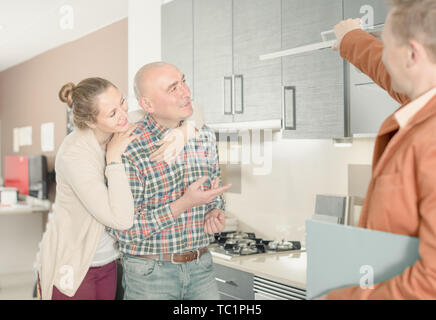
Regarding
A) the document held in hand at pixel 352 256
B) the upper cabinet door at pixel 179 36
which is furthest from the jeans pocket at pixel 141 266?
the upper cabinet door at pixel 179 36

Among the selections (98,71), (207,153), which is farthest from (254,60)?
(98,71)

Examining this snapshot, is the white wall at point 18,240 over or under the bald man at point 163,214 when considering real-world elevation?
under

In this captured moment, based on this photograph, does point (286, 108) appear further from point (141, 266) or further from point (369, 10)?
point (141, 266)

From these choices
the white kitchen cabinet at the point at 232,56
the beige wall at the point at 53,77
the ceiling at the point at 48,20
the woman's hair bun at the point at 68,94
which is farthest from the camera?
the beige wall at the point at 53,77

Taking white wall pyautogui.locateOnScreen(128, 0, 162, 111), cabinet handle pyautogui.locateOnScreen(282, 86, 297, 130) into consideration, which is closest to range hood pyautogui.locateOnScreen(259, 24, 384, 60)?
cabinet handle pyautogui.locateOnScreen(282, 86, 297, 130)

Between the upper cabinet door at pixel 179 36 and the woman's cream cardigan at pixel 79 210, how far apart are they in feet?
4.73

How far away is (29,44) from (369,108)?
371cm

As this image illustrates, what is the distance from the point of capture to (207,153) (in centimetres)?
138

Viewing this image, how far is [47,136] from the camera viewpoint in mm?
4789

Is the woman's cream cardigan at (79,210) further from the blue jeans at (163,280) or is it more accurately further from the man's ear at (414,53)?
the man's ear at (414,53)

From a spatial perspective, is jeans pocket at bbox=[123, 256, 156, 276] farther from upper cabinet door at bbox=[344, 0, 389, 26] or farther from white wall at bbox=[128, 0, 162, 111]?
white wall at bbox=[128, 0, 162, 111]

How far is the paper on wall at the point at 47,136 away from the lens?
4.71 metres

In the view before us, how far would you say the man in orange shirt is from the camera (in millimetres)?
654

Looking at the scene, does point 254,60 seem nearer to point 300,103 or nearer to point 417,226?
point 300,103
